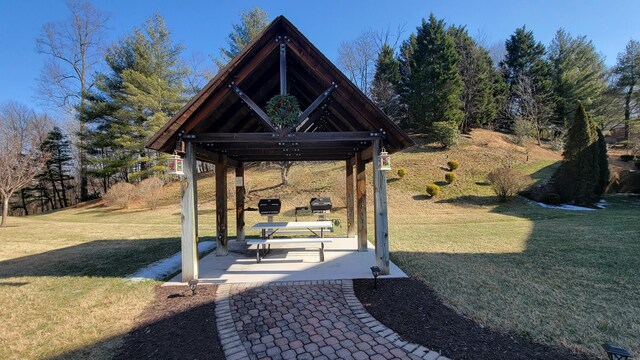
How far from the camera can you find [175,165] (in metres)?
4.66

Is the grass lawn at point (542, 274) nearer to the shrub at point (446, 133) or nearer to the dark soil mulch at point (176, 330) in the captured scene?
the dark soil mulch at point (176, 330)

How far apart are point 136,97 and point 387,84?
902 inches

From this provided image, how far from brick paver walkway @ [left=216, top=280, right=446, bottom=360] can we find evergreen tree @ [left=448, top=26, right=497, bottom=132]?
101ft

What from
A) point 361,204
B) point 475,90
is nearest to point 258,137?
point 361,204

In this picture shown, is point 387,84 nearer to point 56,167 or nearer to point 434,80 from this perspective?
point 434,80

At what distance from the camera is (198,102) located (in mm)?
4727

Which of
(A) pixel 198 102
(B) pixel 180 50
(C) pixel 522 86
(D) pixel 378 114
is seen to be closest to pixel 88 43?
(B) pixel 180 50

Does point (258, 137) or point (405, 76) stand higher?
point (405, 76)

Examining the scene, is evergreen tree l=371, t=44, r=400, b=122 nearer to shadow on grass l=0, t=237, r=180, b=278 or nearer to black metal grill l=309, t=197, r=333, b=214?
black metal grill l=309, t=197, r=333, b=214

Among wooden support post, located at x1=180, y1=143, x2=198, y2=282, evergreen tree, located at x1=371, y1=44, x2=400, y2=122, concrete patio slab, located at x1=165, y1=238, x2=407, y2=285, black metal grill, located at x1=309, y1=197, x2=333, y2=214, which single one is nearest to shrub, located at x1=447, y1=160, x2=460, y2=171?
evergreen tree, located at x1=371, y1=44, x2=400, y2=122

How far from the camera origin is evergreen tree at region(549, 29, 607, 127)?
2869cm

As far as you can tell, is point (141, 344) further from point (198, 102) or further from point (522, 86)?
point (522, 86)

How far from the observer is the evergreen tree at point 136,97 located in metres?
24.1

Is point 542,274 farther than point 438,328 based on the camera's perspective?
Yes
